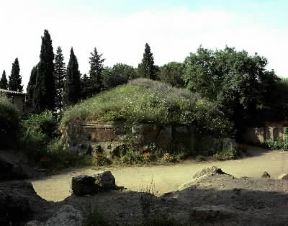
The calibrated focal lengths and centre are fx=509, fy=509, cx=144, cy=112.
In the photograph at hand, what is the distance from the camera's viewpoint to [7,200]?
336 inches

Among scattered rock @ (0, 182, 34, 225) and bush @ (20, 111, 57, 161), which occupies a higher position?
bush @ (20, 111, 57, 161)

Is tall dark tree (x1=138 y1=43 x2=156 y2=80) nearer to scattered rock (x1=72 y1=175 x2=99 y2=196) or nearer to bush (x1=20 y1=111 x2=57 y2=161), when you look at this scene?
bush (x1=20 y1=111 x2=57 y2=161)

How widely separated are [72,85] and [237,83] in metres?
16.8

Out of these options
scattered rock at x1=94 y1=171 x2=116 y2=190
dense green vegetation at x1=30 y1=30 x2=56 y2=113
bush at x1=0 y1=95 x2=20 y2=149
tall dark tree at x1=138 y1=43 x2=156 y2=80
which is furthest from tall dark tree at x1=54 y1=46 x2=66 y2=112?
scattered rock at x1=94 y1=171 x2=116 y2=190

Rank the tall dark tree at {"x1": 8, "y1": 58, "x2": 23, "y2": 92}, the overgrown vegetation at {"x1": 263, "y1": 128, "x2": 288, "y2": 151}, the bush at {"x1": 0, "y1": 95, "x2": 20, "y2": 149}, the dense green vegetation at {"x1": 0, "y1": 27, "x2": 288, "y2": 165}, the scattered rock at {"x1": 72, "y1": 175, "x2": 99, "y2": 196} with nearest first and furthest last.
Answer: the scattered rock at {"x1": 72, "y1": 175, "x2": 99, "y2": 196} < the bush at {"x1": 0, "y1": 95, "x2": 20, "y2": 149} < the dense green vegetation at {"x1": 0, "y1": 27, "x2": 288, "y2": 165} < the overgrown vegetation at {"x1": 263, "y1": 128, "x2": 288, "y2": 151} < the tall dark tree at {"x1": 8, "y1": 58, "x2": 23, "y2": 92}

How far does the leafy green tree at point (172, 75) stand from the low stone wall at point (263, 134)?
14.1m

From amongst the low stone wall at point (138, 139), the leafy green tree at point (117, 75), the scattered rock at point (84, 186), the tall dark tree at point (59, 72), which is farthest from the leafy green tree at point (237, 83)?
the tall dark tree at point (59, 72)

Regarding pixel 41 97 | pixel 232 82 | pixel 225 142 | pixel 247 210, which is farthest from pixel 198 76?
pixel 247 210

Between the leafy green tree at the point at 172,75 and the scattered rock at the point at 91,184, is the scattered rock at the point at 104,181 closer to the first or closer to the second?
the scattered rock at the point at 91,184

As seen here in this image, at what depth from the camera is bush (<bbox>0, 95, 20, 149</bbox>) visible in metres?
19.0

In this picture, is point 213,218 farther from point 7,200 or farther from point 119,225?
point 7,200

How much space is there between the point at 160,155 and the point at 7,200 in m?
11.5

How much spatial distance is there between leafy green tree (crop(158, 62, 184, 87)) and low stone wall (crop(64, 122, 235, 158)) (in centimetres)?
1983

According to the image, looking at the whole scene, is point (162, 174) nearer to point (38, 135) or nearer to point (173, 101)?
point (173, 101)
